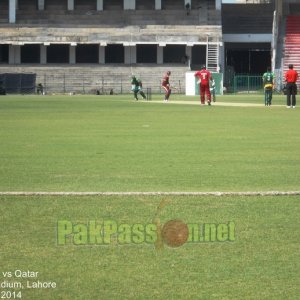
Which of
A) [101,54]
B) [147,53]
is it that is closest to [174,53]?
[147,53]

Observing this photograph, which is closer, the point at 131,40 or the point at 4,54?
the point at 131,40

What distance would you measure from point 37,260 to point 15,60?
232 feet

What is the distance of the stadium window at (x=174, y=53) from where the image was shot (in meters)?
77.3

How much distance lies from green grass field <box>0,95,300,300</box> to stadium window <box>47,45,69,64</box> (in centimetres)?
5879

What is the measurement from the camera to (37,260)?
743cm

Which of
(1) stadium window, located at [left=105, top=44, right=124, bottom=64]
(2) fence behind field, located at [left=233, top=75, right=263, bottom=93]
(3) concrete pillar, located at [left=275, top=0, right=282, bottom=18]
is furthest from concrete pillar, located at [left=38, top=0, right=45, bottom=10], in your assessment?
(3) concrete pillar, located at [left=275, top=0, right=282, bottom=18]

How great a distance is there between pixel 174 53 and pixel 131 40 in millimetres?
3970

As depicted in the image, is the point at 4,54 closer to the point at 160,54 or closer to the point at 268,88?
the point at 160,54

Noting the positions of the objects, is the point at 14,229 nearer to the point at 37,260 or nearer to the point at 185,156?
the point at 37,260

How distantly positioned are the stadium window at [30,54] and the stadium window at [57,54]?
34.0 inches

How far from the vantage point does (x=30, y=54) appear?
7738 centimetres

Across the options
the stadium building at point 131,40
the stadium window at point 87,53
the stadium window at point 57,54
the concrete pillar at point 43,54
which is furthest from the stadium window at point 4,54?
the stadium window at point 87,53

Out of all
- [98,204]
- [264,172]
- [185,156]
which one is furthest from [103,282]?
[185,156]

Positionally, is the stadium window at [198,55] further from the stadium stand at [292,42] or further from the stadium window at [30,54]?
the stadium window at [30,54]
